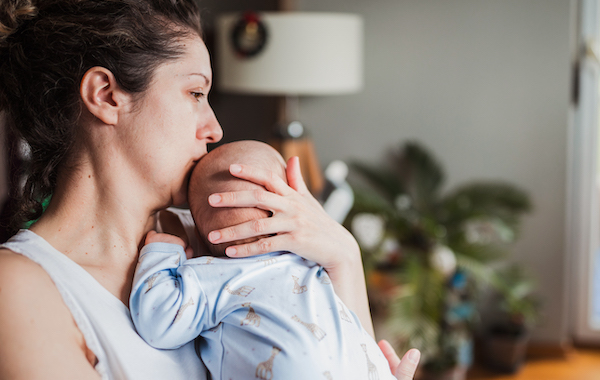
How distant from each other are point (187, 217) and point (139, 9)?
1.48 feet

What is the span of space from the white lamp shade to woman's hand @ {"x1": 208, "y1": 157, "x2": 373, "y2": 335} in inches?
65.1

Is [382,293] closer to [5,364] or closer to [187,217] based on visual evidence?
[187,217]

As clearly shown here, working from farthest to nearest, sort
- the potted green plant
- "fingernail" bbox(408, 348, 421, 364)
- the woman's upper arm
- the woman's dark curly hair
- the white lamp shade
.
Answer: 1. the potted green plant
2. the white lamp shade
3. "fingernail" bbox(408, 348, 421, 364)
4. the woman's dark curly hair
5. the woman's upper arm

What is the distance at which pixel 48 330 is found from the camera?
2.59 ft

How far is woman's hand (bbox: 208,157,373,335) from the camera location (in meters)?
0.93

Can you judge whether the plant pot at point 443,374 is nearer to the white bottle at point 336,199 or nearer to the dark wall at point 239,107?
the white bottle at point 336,199

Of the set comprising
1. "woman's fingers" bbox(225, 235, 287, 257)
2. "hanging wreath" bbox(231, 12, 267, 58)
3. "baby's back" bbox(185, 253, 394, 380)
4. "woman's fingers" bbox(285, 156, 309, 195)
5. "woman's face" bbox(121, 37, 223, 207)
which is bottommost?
"baby's back" bbox(185, 253, 394, 380)

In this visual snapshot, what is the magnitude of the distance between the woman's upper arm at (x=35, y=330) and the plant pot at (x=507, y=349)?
2598 millimetres

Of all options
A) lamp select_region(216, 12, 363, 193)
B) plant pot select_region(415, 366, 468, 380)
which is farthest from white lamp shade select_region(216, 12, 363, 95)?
plant pot select_region(415, 366, 468, 380)

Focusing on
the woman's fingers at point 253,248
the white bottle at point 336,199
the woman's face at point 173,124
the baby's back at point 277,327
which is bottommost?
the white bottle at point 336,199

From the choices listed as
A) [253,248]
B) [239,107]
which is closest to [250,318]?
[253,248]

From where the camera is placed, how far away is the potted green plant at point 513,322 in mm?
2805

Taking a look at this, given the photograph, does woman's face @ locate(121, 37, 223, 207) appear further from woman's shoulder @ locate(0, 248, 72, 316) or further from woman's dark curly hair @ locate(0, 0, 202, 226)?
woman's shoulder @ locate(0, 248, 72, 316)

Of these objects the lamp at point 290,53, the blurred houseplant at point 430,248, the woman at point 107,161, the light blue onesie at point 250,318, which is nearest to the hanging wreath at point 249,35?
the lamp at point 290,53
